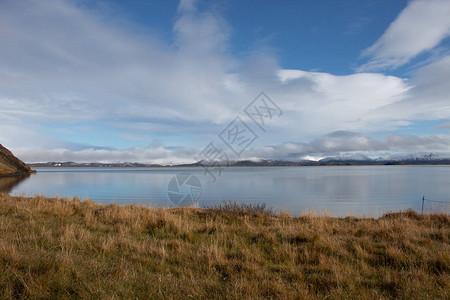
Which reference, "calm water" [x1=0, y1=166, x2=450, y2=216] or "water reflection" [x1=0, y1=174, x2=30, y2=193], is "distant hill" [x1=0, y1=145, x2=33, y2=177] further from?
"calm water" [x1=0, y1=166, x2=450, y2=216]

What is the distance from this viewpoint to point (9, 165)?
206ft

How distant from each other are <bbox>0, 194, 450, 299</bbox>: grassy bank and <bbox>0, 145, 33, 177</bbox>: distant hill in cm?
6553

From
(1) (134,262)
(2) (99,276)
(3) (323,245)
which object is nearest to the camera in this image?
(2) (99,276)

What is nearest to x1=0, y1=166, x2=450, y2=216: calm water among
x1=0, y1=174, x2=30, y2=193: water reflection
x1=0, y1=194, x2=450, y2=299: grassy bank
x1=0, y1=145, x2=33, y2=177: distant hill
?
x1=0, y1=174, x2=30, y2=193: water reflection

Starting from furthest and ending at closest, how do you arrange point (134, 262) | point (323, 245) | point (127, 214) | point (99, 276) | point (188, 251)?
1. point (127, 214)
2. point (323, 245)
3. point (188, 251)
4. point (134, 262)
5. point (99, 276)

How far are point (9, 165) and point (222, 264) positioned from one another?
77.0 m

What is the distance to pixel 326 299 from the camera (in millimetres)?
3686

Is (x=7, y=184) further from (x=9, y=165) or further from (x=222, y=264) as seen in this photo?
(x=222, y=264)

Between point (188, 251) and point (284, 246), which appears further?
point (284, 246)

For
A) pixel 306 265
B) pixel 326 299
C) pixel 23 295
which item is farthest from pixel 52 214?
pixel 326 299

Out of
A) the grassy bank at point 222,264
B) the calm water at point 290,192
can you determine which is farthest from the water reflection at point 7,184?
the grassy bank at point 222,264

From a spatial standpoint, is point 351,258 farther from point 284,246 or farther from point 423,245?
point 423,245

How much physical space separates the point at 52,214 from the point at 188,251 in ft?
21.9

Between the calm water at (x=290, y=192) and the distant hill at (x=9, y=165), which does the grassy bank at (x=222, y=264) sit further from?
the distant hill at (x=9, y=165)
